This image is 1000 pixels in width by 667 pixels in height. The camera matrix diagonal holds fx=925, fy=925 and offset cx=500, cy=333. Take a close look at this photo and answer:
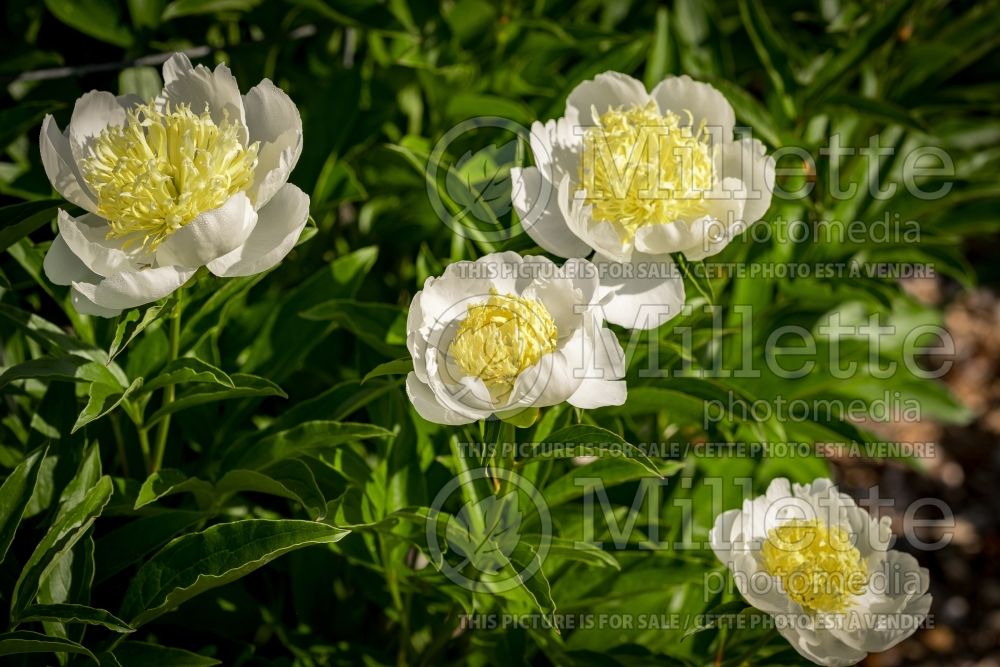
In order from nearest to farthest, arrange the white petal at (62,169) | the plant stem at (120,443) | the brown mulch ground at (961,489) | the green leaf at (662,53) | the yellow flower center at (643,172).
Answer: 1. the white petal at (62,169)
2. the yellow flower center at (643,172)
3. the plant stem at (120,443)
4. the green leaf at (662,53)
5. the brown mulch ground at (961,489)

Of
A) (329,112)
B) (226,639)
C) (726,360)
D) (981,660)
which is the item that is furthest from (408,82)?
(981,660)

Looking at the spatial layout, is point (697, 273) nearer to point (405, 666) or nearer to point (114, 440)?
point (405, 666)

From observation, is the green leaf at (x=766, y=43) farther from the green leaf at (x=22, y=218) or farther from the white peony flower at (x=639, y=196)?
the green leaf at (x=22, y=218)

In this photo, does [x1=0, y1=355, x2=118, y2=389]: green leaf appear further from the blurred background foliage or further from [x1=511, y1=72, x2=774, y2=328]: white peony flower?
[x1=511, y1=72, x2=774, y2=328]: white peony flower

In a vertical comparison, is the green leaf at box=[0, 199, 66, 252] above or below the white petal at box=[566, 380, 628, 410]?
above

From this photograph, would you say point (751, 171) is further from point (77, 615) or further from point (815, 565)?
point (77, 615)

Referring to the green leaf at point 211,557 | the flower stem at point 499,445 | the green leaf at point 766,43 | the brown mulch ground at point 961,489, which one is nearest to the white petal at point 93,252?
the green leaf at point 211,557

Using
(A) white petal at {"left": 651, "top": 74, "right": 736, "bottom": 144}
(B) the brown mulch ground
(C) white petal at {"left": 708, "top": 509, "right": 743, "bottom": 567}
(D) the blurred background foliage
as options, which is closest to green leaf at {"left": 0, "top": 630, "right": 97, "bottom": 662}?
(D) the blurred background foliage
